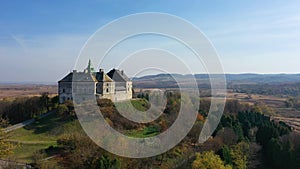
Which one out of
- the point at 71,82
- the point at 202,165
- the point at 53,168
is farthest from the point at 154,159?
the point at 71,82

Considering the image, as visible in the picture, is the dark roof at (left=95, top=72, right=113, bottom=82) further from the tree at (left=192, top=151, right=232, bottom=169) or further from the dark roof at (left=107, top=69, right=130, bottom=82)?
the tree at (left=192, top=151, right=232, bottom=169)

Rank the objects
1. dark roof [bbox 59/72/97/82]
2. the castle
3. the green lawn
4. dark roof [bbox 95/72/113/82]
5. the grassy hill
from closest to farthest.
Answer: the green lawn → the grassy hill → the castle → dark roof [bbox 59/72/97/82] → dark roof [bbox 95/72/113/82]

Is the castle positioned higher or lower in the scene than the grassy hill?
higher

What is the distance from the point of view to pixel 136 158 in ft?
68.5

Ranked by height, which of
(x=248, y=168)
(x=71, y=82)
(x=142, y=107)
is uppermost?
(x=71, y=82)

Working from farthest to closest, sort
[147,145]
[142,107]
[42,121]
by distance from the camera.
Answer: [142,107]
[42,121]
[147,145]

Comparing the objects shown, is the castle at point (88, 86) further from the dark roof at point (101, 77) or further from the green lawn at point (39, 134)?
the green lawn at point (39, 134)

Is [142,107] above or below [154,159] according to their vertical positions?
above

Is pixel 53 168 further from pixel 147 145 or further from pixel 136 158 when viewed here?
pixel 147 145

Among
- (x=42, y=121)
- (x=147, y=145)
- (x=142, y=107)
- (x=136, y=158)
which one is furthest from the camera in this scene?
(x=142, y=107)

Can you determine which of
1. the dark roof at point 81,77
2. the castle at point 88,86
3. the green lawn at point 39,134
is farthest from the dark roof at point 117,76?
the green lawn at point 39,134

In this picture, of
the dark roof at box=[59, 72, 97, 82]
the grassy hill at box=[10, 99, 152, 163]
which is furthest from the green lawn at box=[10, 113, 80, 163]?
the dark roof at box=[59, 72, 97, 82]

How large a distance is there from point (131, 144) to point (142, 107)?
52.8 ft

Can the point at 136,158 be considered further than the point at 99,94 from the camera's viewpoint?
No
